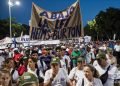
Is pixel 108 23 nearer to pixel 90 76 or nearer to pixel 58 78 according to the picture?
pixel 58 78

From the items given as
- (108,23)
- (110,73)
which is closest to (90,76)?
(110,73)

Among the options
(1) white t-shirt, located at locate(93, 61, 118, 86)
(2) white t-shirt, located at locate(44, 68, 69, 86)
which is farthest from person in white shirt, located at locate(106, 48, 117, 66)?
(2) white t-shirt, located at locate(44, 68, 69, 86)

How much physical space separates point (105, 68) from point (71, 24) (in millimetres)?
6889

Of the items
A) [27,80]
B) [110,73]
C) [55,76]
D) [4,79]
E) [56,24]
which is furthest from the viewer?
[56,24]

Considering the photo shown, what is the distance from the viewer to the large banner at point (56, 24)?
1572 centimetres

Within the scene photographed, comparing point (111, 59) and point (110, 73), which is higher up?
point (111, 59)

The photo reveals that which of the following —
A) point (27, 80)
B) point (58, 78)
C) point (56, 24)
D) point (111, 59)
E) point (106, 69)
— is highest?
point (56, 24)

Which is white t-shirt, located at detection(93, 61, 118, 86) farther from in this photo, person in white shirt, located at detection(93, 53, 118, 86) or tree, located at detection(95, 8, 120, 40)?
tree, located at detection(95, 8, 120, 40)

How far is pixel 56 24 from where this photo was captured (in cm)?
1608

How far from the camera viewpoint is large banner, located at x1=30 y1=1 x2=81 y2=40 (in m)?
15.7

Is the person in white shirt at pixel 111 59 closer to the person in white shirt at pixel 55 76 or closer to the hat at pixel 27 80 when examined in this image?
the person in white shirt at pixel 55 76

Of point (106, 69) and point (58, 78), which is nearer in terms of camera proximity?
point (58, 78)

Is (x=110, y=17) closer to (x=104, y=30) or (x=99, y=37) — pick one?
(x=104, y=30)

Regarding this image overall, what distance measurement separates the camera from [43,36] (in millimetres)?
16312
